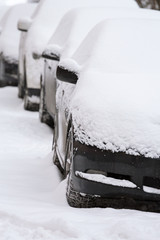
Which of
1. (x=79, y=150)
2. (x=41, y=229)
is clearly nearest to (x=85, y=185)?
(x=79, y=150)

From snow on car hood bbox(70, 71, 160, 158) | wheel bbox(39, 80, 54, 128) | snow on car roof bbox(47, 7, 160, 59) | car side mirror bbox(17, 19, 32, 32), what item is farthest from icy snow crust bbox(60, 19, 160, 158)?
car side mirror bbox(17, 19, 32, 32)

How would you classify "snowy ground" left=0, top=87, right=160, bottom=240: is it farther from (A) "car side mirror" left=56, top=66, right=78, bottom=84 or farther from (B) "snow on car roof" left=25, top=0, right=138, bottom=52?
(B) "snow on car roof" left=25, top=0, right=138, bottom=52

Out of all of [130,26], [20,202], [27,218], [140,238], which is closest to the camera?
[140,238]

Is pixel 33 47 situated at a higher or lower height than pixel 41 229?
Answer: lower

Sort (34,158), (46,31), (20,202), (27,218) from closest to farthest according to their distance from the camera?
(27,218), (20,202), (34,158), (46,31)

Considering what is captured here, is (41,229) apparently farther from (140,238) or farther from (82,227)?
(140,238)

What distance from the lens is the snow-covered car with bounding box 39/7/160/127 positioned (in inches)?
292

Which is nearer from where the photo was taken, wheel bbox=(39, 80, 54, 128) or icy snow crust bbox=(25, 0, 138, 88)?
wheel bbox=(39, 80, 54, 128)

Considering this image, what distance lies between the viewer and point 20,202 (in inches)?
204

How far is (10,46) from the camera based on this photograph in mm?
13727

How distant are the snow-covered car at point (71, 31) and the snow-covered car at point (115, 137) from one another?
181 cm

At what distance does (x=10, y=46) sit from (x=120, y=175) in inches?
368

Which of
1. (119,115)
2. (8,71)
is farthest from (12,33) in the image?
(119,115)

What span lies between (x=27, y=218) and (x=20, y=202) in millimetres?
616
